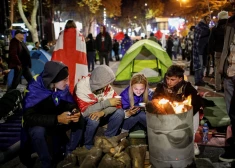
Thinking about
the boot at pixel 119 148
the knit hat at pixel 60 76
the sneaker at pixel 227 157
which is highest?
the knit hat at pixel 60 76

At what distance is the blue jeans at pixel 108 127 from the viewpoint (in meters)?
4.63

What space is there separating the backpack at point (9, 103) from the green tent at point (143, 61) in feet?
15.7

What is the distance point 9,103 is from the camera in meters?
6.44

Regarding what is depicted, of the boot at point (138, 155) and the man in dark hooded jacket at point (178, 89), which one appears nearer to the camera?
the boot at point (138, 155)

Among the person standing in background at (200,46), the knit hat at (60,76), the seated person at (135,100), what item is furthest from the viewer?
the person standing in background at (200,46)

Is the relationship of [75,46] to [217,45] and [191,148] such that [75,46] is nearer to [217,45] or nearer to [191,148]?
[191,148]

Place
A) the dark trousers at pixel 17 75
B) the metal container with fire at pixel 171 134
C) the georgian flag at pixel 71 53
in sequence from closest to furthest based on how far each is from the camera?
the metal container with fire at pixel 171 134, the georgian flag at pixel 71 53, the dark trousers at pixel 17 75

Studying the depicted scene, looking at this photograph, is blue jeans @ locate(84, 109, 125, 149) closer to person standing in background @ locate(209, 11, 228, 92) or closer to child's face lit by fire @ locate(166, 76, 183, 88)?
child's face lit by fire @ locate(166, 76, 183, 88)

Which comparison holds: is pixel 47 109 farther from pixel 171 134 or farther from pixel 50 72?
pixel 171 134

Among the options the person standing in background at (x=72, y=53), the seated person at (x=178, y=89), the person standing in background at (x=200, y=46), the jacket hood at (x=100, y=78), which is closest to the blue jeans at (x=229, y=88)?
the seated person at (x=178, y=89)

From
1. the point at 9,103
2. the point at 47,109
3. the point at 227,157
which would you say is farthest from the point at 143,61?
the point at 47,109

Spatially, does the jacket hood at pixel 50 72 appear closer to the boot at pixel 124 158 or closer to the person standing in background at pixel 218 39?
the boot at pixel 124 158

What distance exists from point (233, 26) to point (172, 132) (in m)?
1.95

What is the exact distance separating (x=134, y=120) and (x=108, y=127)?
0.40m
